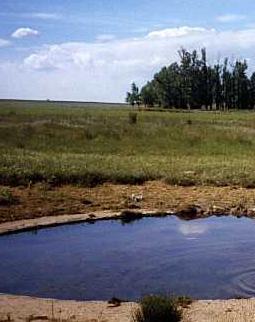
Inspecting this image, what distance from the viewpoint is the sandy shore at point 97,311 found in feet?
26.5

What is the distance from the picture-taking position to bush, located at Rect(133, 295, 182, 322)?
7469 mm

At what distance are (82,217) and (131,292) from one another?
19.6 feet

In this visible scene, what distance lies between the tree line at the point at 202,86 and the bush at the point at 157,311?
97.5 metres

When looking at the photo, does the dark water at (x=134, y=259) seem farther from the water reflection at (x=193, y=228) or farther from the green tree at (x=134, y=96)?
the green tree at (x=134, y=96)

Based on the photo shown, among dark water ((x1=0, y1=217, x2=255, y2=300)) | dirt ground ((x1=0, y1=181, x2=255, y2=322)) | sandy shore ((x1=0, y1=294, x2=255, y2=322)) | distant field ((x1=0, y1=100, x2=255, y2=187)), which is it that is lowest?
dark water ((x1=0, y1=217, x2=255, y2=300))

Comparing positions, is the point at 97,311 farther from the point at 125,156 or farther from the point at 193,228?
the point at 125,156

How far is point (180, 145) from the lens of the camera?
31094mm

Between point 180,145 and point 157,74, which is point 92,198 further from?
point 157,74

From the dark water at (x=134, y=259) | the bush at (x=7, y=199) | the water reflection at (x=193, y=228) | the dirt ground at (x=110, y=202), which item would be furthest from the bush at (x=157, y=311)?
the bush at (x=7, y=199)

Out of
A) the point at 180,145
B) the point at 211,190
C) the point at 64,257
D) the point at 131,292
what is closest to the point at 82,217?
the point at 64,257

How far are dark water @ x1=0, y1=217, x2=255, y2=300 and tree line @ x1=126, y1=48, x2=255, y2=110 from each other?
3581 inches

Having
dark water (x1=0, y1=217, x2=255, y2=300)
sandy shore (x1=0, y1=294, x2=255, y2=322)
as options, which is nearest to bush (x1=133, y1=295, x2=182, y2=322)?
sandy shore (x1=0, y1=294, x2=255, y2=322)

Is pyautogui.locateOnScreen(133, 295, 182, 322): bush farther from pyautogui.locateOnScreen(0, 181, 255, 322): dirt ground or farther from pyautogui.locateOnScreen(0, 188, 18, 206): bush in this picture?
pyautogui.locateOnScreen(0, 188, 18, 206): bush

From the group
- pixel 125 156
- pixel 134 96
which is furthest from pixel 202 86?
pixel 125 156
